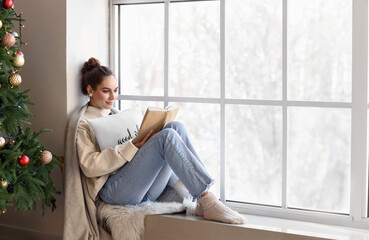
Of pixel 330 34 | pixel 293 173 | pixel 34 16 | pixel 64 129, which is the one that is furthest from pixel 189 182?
pixel 34 16

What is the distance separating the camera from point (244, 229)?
2.77m

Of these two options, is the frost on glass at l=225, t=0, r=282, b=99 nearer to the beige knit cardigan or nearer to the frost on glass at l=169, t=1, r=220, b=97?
the frost on glass at l=169, t=1, r=220, b=97

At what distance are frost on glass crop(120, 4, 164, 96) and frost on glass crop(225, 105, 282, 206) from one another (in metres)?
0.55

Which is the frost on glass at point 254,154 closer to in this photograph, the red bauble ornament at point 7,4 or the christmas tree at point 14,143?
the christmas tree at point 14,143

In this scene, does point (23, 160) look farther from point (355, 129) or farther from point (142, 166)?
point (355, 129)

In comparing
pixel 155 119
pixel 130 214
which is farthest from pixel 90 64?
pixel 130 214

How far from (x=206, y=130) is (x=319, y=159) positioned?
2.26 ft

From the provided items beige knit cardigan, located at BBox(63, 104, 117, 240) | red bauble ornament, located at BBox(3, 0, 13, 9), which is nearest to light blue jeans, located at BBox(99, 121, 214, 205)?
beige knit cardigan, located at BBox(63, 104, 117, 240)

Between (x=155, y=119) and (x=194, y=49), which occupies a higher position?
(x=194, y=49)

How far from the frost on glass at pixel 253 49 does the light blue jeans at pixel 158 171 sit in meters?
0.46

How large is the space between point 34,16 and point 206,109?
1.14 meters

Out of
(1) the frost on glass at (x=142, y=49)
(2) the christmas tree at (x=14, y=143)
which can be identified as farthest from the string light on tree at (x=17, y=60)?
(1) the frost on glass at (x=142, y=49)

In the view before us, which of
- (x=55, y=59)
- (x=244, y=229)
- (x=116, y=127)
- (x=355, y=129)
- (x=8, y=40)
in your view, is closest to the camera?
(x=8, y=40)

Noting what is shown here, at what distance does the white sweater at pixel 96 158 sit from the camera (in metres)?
2.97
